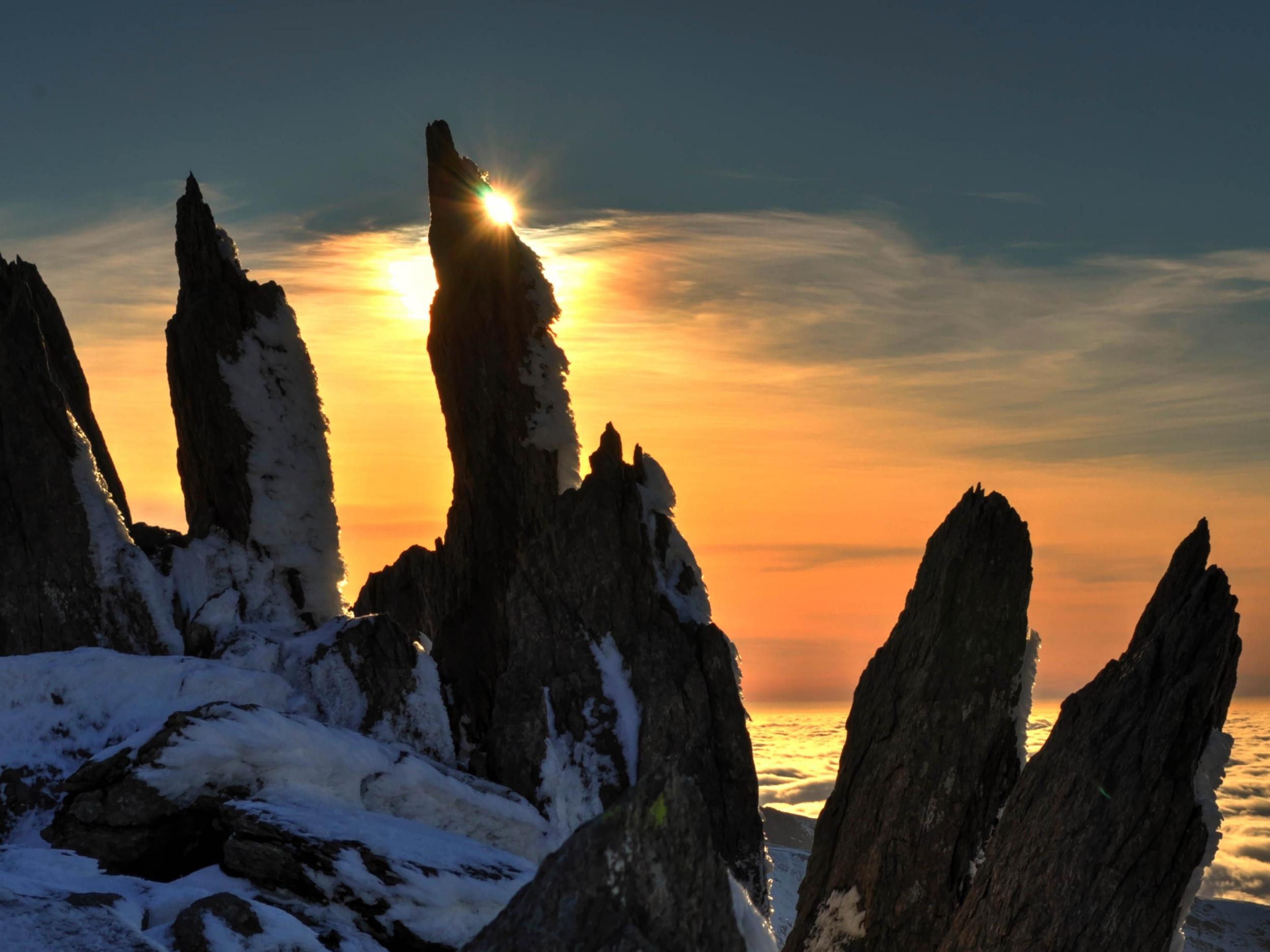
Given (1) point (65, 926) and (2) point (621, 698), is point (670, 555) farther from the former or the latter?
(1) point (65, 926)

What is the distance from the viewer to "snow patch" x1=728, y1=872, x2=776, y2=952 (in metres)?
9.57

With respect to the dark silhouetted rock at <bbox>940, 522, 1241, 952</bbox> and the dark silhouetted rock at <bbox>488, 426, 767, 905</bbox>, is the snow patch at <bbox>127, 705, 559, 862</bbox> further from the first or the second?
the dark silhouetted rock at <bbox>940, 522, 1241, 952</bbox>

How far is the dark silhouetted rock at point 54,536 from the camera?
31.5 meters

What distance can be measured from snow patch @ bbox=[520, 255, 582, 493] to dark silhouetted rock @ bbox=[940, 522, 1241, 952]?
2569 centimetres

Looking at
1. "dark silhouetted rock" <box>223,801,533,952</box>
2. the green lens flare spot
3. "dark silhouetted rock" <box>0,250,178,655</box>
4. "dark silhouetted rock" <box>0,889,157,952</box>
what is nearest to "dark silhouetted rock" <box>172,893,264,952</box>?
"dark silhouetted rock" <box>0,889,157,952</box>

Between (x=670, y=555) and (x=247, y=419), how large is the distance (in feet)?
45.2

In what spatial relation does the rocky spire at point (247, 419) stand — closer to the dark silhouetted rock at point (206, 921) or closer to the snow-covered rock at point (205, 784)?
the snow-covered rock at point (205, 784)

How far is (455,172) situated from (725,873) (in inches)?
1549

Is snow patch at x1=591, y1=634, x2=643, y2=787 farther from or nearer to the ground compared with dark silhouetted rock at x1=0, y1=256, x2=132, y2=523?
nearer to the ground

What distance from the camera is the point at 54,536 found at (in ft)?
105

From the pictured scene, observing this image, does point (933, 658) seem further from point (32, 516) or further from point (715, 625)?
point (32, 516)

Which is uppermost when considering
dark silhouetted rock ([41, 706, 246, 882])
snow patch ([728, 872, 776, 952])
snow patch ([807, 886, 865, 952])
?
snow patch ([728, 872, 776, 952])

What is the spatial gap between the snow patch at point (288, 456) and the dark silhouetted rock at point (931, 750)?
18968 mm

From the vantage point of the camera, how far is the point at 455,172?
4538 centimetres
